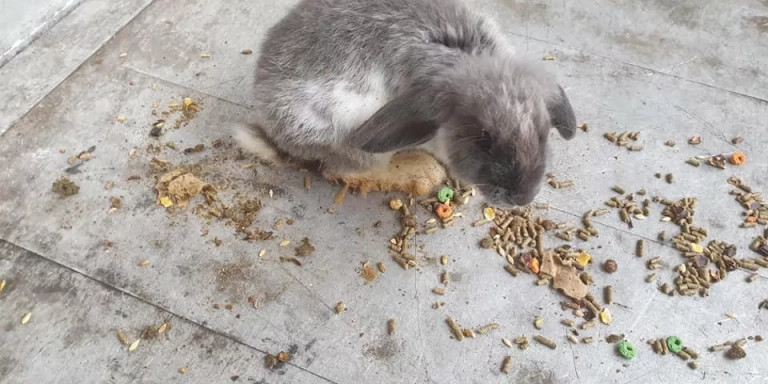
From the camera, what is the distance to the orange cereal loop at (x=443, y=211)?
2.99 m

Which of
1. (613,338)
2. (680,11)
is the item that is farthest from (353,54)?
(680,11)

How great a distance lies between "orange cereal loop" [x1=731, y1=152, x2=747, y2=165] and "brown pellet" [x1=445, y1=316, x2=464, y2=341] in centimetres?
176

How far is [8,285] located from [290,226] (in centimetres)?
127

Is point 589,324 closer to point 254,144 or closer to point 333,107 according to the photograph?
point 333,107

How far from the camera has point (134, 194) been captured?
3.06 m

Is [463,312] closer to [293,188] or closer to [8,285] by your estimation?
[293,188]

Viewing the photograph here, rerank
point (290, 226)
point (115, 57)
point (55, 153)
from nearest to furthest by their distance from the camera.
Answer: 1. point (290, 226)
2. point (55, 153)
3. point (115, 57)

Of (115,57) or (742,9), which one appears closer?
(115,57)

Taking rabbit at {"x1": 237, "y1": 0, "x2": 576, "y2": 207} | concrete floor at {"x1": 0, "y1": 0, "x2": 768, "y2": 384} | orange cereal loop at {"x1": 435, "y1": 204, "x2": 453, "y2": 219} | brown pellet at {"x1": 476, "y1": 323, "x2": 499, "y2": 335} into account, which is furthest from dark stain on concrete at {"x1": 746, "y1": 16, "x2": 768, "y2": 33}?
brown pellet at {"x1": 476, "y1": 323, "x2": 499, "y2": 335}

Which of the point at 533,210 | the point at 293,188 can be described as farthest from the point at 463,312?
the point at 293,188

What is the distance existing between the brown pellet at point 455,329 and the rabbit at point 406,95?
0.59 meters

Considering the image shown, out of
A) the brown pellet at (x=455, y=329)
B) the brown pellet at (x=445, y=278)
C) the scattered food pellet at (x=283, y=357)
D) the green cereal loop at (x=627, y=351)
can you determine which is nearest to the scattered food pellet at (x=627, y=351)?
the green cereal loop at (x=627, y=351)

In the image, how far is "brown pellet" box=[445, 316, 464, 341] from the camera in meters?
2.62

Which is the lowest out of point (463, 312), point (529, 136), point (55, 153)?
point (463, 312)
